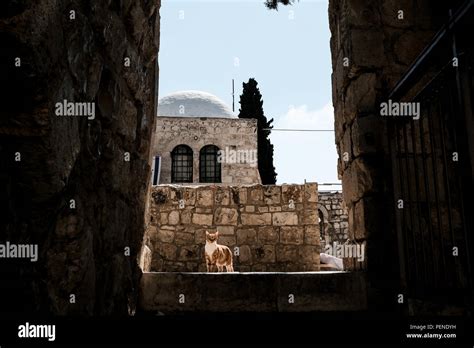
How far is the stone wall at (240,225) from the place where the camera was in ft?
22.8

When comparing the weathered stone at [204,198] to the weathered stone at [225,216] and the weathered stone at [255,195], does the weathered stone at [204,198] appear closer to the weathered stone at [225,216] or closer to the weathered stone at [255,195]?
the weathered stone at [225,216]

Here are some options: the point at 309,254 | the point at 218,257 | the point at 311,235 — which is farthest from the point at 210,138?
the point at 218,257

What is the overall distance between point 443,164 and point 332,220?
1408cm

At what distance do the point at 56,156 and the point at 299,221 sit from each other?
6.10 meters

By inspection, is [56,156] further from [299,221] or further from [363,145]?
[299,221]

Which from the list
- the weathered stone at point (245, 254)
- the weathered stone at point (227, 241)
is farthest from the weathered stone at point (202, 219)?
the weathered stone at point (245, 254)

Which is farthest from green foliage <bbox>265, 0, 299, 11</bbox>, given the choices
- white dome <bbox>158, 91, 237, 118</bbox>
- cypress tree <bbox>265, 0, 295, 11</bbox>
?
white dome <bbox>158, 91, 237, 118</bbox>

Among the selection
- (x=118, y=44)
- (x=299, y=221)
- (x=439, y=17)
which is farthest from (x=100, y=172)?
(x=299, y=221)

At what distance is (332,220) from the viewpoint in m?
15.5

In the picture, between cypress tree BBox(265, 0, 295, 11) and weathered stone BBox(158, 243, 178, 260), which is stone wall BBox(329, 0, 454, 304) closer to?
cypress tree BBox(265, 0, 295, 11)

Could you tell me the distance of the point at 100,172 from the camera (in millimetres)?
1678

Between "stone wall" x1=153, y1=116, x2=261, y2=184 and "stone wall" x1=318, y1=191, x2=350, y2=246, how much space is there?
451 centimetres

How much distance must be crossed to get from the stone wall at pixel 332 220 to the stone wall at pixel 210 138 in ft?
14.8

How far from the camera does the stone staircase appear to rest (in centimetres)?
242
